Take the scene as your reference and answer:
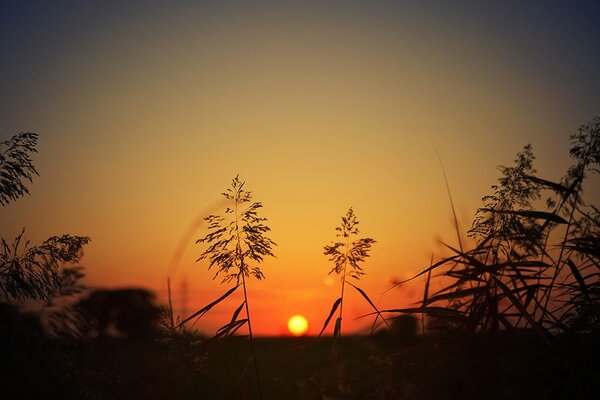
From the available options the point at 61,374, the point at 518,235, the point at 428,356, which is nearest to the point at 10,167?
the point at 61,374

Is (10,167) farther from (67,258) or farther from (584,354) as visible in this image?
(584,354)

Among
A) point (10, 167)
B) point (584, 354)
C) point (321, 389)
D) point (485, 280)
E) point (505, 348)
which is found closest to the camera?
point (584, 354)

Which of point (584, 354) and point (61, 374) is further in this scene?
point (61, 374)

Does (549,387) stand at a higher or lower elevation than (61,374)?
lower

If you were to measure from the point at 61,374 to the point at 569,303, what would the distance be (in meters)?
6.96

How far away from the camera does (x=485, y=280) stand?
418 centimetres

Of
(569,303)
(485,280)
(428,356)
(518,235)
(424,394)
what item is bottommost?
(424,394)

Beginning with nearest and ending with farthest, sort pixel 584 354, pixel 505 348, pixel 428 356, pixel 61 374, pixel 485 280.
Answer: pixel 584 354 < pixel 505 348 < pixel 485 280 < pixel 428 356 < pixel 61 374

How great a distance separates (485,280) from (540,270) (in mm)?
499

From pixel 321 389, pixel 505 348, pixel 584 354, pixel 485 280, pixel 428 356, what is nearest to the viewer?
pixel 584 354

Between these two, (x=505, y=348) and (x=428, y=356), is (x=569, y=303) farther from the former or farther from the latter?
(x=428, y=356)

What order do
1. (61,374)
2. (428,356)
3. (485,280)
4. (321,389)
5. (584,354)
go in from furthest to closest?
(61,374) < (321,389) < (428,356) < (485,280) < (584,354)

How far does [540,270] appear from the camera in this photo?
4.20m

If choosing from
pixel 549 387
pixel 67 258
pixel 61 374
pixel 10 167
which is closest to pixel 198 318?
pixel 67 258
